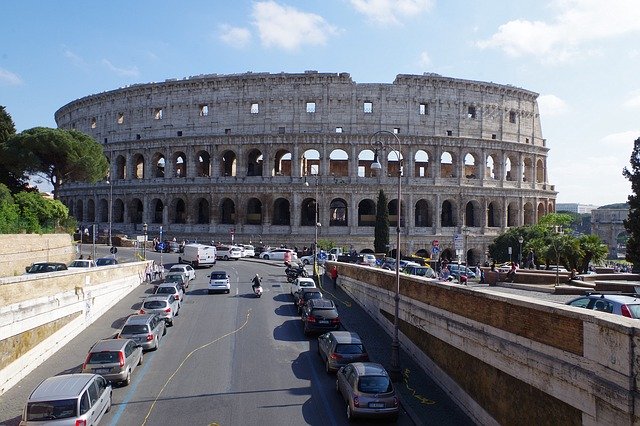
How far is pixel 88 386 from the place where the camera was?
42.5 ft

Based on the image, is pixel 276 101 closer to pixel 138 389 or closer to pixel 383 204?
pixel 383 204

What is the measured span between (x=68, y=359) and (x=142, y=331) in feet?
9.21

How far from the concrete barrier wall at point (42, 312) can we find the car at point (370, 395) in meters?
10.5

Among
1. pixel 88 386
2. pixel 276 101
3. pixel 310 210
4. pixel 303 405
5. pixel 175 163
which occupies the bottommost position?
pixel 303 405

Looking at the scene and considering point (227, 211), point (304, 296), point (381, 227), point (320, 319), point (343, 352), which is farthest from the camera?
point (227, 211)

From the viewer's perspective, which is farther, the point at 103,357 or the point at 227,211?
the point at 227,211

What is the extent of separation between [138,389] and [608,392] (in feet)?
41.9

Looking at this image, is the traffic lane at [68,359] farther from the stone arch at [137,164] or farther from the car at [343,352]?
the stone arch at [137,164]

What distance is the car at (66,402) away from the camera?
12.0 m

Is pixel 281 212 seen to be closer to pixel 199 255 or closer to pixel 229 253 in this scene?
pixel 229 253

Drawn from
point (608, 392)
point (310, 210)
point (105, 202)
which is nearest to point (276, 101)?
point (310, 210)

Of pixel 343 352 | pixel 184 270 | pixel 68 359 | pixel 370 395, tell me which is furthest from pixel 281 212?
pixel 370 395

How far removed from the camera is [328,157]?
2434 inches

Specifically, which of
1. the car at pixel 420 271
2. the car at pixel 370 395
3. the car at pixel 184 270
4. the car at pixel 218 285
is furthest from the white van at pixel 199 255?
the car at pixel 370 395
